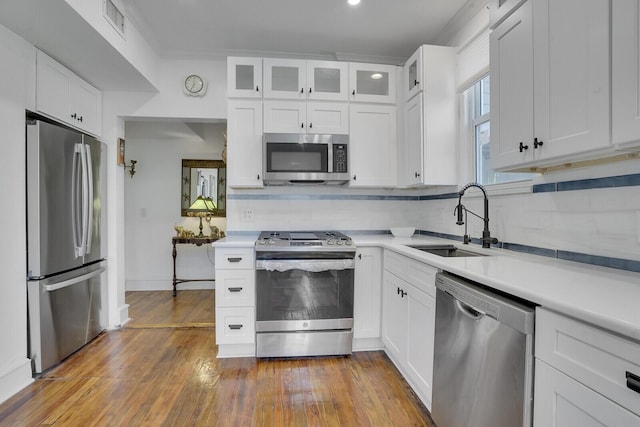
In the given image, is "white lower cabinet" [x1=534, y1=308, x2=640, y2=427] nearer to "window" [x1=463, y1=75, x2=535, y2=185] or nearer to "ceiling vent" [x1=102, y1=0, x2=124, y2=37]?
"window" [x1=463, y1=75, x2=535, y2=185]

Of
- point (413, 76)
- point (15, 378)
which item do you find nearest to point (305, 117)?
point (413, 76)

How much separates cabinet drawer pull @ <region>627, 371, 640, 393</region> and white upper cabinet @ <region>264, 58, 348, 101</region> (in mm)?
2537

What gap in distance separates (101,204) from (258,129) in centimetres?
159

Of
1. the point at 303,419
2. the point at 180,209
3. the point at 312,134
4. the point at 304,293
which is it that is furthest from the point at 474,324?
the point at 180,209

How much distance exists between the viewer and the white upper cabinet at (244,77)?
267cm

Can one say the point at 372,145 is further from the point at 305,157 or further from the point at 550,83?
the point at 550,83

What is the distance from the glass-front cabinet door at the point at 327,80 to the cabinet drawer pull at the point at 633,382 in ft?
8.32

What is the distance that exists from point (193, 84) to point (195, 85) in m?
0.02

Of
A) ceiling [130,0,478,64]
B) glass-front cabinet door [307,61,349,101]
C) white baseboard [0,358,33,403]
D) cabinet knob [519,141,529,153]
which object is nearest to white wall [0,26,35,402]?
white baseboard [0,358,33,403]

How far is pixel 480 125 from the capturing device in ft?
7.73

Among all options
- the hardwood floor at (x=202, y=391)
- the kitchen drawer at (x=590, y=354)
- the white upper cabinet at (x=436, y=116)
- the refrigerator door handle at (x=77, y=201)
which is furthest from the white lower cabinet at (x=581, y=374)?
the refrigerator door handle at (x=77, y=201)

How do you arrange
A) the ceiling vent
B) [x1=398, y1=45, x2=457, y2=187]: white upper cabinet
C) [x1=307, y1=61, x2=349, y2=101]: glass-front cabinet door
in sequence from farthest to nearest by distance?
1. [x1=307, y1=61, x2=349, y2=101]: glass-front cabinet door
2. [x1=398, y1=45, x2=457, y2=187]: white upper cabinet
3. the ceiling vent

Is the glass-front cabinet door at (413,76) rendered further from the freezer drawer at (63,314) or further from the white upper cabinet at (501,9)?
the freezer drawer at (63,314)

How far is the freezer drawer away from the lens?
215 centimetres
